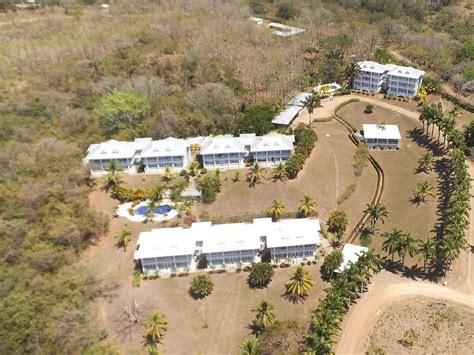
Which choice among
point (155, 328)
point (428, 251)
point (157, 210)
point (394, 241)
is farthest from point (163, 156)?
point (428, 251)

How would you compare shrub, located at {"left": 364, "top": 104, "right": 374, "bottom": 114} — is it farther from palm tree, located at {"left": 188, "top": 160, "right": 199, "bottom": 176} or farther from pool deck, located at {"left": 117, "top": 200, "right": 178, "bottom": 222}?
pool deck, located at {"left": 117, "top": 200, "right": 178, "bottom": 222}

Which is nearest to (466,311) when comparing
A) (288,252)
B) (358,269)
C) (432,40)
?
(358,269)

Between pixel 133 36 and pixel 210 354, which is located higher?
pixel 133 36

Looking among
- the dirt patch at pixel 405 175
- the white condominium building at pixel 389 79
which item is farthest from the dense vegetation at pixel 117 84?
the white condominium building at pixel 389 79

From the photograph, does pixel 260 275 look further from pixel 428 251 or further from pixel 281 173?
pixel 281 173

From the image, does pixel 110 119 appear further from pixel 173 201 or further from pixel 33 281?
pixel 33 281

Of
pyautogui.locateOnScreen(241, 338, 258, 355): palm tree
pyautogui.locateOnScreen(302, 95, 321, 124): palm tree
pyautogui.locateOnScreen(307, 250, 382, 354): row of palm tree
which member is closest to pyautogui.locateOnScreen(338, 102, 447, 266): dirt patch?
pyautogui.locateOnScreen(302, 95, 321, 124): palm tree
